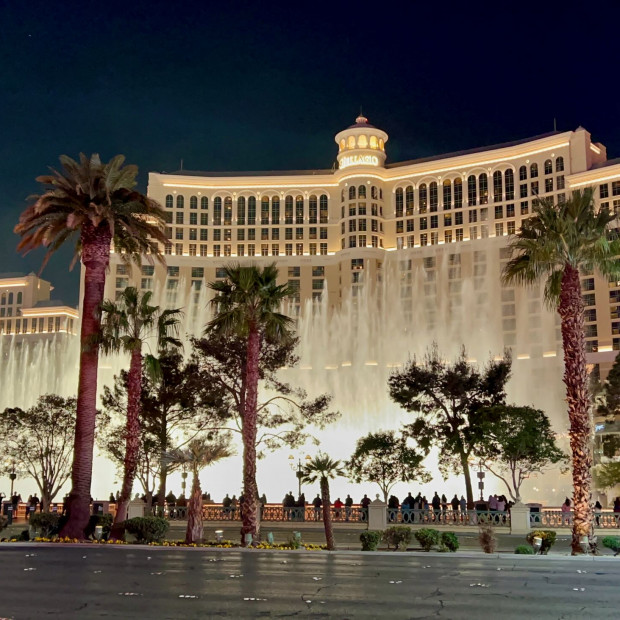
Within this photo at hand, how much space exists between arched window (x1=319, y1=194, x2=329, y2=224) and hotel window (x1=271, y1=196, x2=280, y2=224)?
18.9 feet

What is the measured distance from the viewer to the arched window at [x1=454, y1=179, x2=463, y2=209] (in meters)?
108

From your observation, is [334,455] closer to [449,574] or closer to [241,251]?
Result: [449,574]

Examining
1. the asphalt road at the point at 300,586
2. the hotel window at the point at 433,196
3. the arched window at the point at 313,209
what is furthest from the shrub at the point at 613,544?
the arched window at the point at 313,209

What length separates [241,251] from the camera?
11462 cm

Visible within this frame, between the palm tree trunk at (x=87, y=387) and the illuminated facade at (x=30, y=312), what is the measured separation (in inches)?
4528

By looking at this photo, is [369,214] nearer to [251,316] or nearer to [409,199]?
[409,199]

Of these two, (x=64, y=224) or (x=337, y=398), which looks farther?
(x=337, y=398)

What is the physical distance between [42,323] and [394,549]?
131 metres

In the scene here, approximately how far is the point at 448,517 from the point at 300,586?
19.7m

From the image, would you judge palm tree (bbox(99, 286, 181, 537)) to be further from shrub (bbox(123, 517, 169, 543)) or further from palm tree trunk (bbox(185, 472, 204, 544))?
palm tree trunk (bbox(185, 472, 204, 544))

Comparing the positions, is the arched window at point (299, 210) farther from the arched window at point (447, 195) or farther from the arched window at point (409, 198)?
the arched window at point (447, 195)

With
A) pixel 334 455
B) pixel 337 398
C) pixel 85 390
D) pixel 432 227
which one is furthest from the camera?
pixel 432 227

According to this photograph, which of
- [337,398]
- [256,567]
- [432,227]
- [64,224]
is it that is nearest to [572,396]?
[256,567]

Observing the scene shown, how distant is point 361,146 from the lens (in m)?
113
